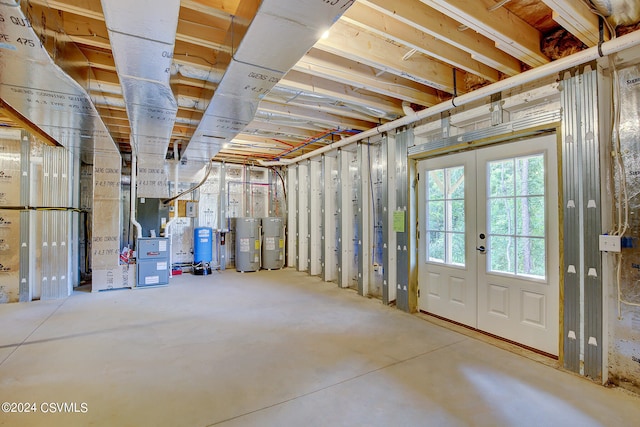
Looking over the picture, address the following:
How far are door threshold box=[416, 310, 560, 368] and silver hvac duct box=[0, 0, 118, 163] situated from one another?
3.86 m

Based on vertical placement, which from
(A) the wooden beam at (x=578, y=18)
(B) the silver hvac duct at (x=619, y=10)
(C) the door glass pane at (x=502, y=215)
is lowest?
(C) the door glass pane at (x=502, y=215)

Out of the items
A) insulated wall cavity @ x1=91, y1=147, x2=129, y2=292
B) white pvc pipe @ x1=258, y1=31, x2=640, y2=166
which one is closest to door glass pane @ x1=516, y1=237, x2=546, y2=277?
white pvc pipe @ x1=258, y1=31, x2=640, y2=166

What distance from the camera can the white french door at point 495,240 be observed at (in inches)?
102

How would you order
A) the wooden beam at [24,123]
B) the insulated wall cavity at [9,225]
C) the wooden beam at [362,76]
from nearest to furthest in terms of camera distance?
1. the wooden beam at [362,76]
2. the wooden beam at [24,123]
3. the insulated wall cavity at [9,225]

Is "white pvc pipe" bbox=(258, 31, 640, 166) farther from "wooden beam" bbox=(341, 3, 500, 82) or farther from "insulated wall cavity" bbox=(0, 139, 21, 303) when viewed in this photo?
"insulated wall cavity" bbox=(0, 139, 21, 303)

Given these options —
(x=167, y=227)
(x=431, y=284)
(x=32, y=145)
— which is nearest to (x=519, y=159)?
(x=431, y=284)

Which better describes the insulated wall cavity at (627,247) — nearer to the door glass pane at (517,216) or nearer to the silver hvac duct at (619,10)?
the silver hvac duct at (619,10)

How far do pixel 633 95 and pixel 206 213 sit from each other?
21.7 feet

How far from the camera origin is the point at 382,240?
4.25 meters

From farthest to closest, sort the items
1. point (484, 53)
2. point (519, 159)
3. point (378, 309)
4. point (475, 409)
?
point (378, 309)
point (519, 159)
point (484, 53)
point (475, 409)

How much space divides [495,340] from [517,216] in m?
1.18

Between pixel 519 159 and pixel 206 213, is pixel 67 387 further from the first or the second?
pixel 206 213

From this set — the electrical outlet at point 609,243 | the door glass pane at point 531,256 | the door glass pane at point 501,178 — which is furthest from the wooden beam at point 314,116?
the electrical outlet at point 609,243

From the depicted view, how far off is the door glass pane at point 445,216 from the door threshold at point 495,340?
2.14 ft
